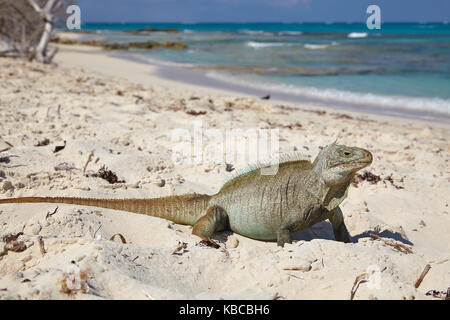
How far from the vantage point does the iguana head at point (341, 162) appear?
3.10m

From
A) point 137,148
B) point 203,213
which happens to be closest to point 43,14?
point 137,148

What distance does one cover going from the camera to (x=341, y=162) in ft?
10.5

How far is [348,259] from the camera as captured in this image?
285 cm

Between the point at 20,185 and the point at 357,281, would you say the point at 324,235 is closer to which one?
the point at 357,281

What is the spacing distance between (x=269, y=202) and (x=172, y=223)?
0.93 m

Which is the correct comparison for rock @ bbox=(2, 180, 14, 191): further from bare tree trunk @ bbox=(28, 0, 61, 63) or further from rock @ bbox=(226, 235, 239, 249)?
bare tree trunk @ bbox=(28, 0, 61, 63)

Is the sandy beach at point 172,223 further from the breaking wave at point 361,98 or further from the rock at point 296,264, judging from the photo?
the breaking wave at point 361,98

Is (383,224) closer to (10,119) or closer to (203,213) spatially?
(203,213)

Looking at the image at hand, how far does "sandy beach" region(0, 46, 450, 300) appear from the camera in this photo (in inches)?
95.2

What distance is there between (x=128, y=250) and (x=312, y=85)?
12537 mm

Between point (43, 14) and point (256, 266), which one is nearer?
point (256, 266)

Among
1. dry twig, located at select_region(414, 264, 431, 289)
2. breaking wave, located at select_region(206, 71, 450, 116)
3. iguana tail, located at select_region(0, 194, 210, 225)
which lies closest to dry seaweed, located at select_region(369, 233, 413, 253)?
dry twig, located at select_region(414, 264, 431, 289)

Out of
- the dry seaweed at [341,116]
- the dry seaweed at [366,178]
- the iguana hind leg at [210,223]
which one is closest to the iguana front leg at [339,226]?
the iguana hind leg at [210,223]

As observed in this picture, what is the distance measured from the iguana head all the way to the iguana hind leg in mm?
964
